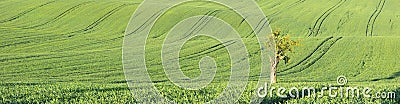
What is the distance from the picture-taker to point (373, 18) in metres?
60.8

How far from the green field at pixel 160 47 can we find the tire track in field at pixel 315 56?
8cm

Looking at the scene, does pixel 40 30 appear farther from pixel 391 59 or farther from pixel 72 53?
pixel 391 59

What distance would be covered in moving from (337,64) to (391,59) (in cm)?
518

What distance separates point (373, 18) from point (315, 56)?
2690cm

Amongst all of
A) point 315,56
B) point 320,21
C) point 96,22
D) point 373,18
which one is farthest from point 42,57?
point 373,18

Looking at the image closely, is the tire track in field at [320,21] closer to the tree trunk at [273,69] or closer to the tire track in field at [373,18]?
the tire track in field at [373,18]

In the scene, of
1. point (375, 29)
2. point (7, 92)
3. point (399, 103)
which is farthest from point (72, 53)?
point (375, 29)

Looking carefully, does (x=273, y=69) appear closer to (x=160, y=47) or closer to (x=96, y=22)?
(x=160, y=47)

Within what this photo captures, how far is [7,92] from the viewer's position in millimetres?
13398

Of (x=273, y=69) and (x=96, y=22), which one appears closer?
(x=273, y=69)

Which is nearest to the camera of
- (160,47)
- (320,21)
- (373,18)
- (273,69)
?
(273,69)

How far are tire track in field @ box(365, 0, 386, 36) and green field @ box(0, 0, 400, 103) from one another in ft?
0.18

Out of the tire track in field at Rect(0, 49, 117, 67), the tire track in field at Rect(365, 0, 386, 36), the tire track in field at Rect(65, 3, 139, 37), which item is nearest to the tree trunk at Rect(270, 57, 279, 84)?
the tire track in field at Rect(0, 49, 117, 67)

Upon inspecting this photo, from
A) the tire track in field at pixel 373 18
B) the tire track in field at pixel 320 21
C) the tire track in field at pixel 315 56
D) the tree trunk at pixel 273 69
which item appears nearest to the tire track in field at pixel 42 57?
the tire track in field at pixel 315 56
